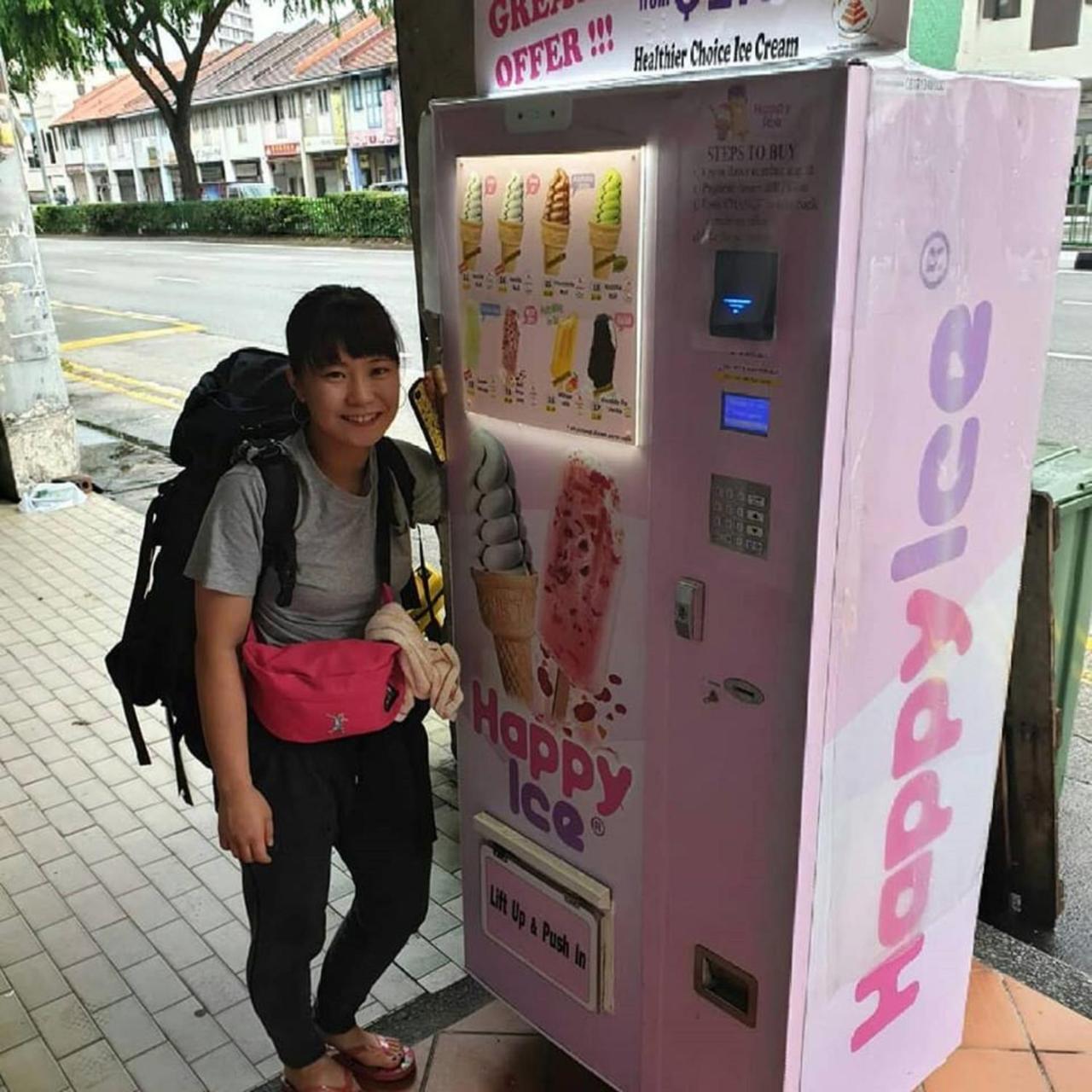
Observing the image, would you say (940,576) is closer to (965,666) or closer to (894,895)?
(965,666)

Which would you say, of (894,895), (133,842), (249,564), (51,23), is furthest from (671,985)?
(51,23)

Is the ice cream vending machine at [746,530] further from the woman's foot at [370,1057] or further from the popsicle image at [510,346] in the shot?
the woman's foot at [370,1057]

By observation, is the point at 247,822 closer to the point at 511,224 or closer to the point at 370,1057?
the point at 370,1057

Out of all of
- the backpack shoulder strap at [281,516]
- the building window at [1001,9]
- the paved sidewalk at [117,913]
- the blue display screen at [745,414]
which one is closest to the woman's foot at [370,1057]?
the paved sidewalk at [117,913]

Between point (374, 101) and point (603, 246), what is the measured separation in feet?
129

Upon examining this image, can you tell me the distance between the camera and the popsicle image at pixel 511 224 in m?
1.80

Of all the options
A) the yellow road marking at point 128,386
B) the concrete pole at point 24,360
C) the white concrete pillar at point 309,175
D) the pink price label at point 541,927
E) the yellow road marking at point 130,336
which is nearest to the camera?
the pink price label at point 541,927

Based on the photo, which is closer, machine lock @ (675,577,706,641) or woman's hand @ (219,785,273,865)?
machine lock @ (675,577,706,641)

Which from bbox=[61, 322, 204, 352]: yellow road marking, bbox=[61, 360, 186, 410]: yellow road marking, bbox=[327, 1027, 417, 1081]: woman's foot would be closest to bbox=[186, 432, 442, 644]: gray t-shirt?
bbox=[327, 1027, 417, 1081]: woman's foot

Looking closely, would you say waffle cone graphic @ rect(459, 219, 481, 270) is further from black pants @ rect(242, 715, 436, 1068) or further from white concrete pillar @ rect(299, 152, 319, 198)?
white concrete pillar @ rect(299, 152, 319, 198)

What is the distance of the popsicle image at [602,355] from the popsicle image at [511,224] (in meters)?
0.23

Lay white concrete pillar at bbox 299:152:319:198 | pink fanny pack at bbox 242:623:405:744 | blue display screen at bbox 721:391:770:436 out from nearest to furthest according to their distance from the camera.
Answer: blue display screen at bbox 721:391:770:436 < pink fanny pack at bbox 242:623:405:744 < white concrete pillar at bbox 299:152:319:198

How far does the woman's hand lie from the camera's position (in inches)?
73.7

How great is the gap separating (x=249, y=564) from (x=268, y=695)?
0.24 m
